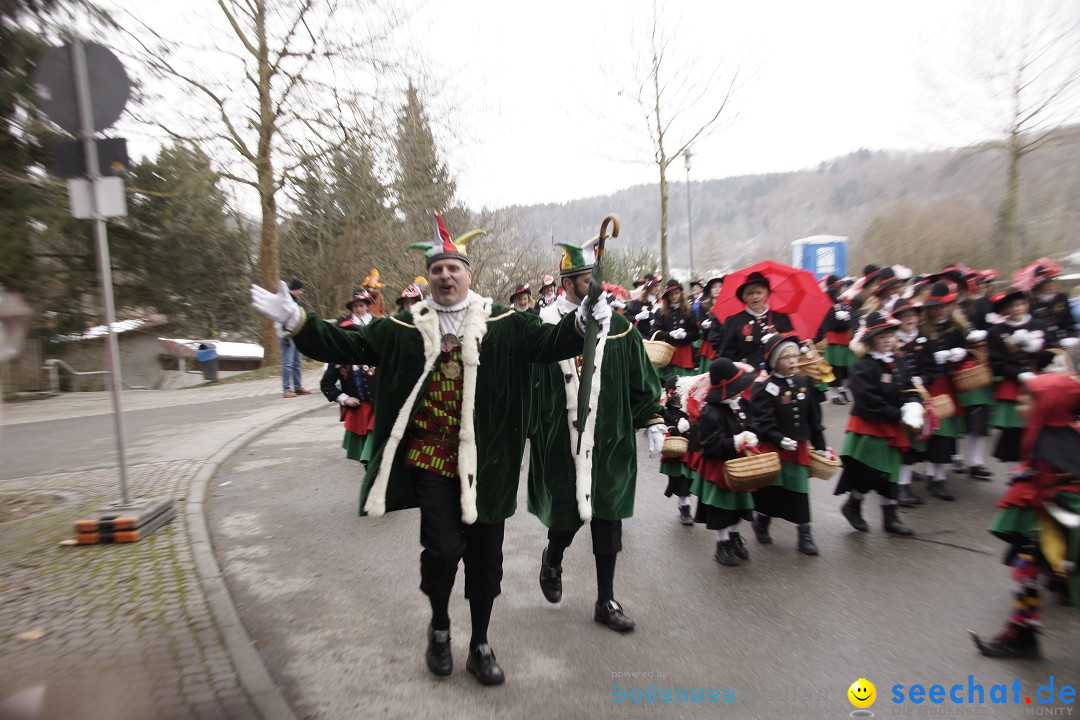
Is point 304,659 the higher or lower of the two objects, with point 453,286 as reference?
lower

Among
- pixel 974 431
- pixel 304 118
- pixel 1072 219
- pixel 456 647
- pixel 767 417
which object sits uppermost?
pixel 304 118

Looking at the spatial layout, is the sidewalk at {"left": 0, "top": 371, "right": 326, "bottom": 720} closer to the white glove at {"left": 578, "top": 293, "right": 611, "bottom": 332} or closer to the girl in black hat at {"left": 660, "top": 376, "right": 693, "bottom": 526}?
the white glove at {"left": 578, "top": 293, "right": 611, "bottom": 332}

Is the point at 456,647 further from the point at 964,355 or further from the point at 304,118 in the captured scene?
the point at 304,118

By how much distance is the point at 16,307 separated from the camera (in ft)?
12.9

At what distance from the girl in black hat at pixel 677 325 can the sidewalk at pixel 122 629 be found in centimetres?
677

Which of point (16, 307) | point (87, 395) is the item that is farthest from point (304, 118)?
point (16, 307)

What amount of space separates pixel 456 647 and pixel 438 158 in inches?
853

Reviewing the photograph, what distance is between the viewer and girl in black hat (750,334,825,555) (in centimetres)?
512

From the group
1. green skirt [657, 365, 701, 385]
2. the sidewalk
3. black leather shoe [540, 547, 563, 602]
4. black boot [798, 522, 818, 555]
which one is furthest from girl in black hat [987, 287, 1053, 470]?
the sidewalk

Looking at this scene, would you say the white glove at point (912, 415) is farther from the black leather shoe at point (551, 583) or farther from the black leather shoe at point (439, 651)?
the black leather shoe at point (439, 651)

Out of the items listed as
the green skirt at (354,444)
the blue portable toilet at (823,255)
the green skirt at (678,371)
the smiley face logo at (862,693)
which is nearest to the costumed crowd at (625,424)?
the green skirt at (354,444)

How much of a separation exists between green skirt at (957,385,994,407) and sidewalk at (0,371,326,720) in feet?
21.8

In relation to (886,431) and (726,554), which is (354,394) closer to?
(726,554)

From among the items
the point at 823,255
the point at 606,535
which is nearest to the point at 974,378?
the point at 606,535
